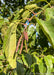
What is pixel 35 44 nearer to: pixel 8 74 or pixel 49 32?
pixel 8 74

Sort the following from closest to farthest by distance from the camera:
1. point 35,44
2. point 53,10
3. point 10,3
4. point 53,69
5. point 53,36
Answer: point 53,36 < point 53,69 < point 53,10 < point 35,44 < point 10,3

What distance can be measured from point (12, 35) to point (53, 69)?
11.1 inches

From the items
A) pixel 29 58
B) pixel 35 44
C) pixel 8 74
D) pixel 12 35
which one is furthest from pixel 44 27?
pixel 35 44

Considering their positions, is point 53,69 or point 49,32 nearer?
point 49,32

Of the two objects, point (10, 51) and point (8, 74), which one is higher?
point (10, 51)

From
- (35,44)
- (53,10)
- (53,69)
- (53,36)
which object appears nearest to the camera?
(53,36)

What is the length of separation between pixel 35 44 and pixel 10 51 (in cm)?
66

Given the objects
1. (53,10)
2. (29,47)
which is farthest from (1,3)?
(53,10)

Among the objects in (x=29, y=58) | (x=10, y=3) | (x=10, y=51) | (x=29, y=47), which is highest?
(x=10, y=3)

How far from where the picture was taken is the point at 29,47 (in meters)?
1.19

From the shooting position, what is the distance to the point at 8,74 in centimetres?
73

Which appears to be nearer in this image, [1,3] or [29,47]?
[29,47]

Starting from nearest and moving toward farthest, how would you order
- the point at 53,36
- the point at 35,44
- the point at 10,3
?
the point at 53,36 < the point at 35,44 < the point at 10,3

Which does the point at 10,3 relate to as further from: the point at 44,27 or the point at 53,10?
the point at 44,27
